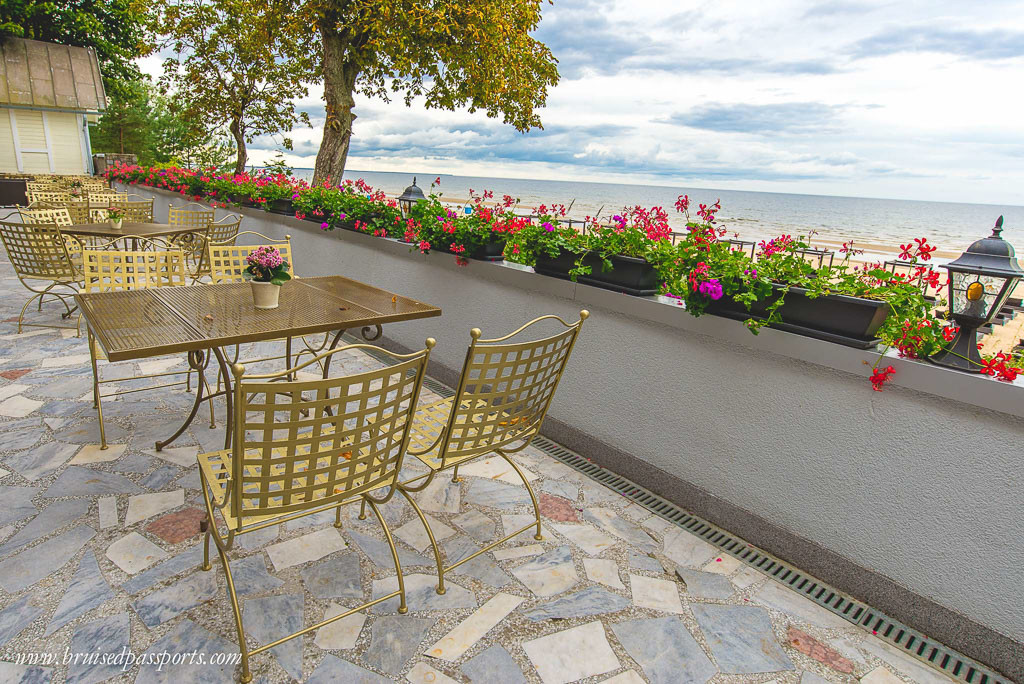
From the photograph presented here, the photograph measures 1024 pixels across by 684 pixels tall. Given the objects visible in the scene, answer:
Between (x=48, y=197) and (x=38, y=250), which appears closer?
(x=38, y=250)

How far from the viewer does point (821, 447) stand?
210cm

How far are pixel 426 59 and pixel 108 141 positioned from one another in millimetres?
38551

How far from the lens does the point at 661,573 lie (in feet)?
7.03

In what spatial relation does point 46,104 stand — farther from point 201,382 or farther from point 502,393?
point 502,393

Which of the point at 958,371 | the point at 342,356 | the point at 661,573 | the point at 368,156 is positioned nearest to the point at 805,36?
the point at 958,371

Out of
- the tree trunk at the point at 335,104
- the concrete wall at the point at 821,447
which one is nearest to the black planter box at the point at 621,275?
the concrete wall at the point at 821,447

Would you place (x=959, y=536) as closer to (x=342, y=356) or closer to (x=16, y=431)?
(x=342, y=356)

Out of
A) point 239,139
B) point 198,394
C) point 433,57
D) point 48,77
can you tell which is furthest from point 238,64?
point 198,394

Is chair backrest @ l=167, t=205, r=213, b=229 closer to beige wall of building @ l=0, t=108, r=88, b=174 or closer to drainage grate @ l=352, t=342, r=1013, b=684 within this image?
drainage grate @ l=352, t=342, r=1013, b=684

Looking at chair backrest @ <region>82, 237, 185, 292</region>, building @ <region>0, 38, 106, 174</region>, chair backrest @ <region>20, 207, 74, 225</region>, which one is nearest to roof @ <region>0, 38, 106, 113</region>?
building @ <region>0, 38, 106, 174</region>

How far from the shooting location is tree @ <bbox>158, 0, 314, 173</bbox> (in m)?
8.27

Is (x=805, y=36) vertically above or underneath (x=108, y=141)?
above

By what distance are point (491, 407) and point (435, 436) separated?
35 centimetres

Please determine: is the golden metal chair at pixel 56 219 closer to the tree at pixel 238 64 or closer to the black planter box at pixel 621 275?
the tree at pixel 238 64
